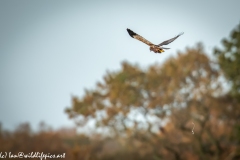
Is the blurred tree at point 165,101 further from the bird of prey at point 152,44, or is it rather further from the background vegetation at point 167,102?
the bird of prey at point 152,44

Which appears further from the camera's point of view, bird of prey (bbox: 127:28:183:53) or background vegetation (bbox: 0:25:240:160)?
background vegetation (bbox: 0:25:240:160)

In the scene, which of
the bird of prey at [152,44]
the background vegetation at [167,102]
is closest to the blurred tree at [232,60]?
the background vegetation at [167,102]

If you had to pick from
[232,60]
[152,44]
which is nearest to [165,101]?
[232,60]

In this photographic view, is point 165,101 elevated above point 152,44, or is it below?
above

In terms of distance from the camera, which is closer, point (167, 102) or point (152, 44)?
point (152, 44)

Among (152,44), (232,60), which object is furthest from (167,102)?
(152,44)

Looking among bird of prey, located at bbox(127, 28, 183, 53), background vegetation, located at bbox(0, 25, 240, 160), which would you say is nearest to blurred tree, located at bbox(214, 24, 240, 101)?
Result: background vegetation, located at bbox(0, 25, 240, 160)

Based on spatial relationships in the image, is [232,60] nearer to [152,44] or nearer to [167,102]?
[167,102]

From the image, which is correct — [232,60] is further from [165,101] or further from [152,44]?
[152,44]

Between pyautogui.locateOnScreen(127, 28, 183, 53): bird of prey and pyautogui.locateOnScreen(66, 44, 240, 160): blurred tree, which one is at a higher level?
pyautogui.locateOnScreen(66, 44, 240, 160): blurred tree

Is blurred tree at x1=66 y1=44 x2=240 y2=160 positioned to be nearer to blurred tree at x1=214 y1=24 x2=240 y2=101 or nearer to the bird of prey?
blurred tree at x1=214 y1=24 x2=240 y2=101

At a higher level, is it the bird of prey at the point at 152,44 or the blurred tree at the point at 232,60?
the blurred tree at the point at 232,60

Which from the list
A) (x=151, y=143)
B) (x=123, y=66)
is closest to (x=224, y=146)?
(x=151, y=143)

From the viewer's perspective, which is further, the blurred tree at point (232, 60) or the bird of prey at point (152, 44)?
the blurred tree at point (232, 60)
